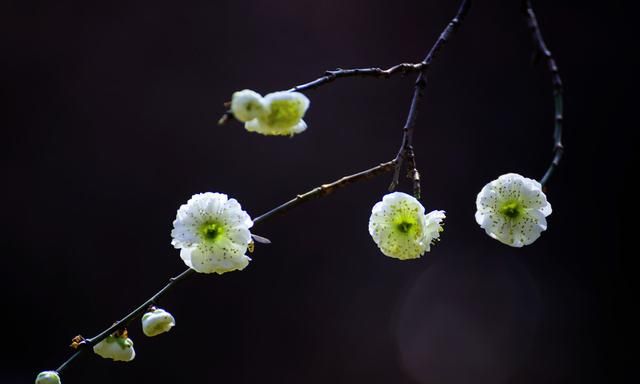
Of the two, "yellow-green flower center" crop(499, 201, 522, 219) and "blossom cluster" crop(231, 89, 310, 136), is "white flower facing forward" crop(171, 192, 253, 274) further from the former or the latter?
"yellow-green flower center" crop(499, 201, 522, 219)

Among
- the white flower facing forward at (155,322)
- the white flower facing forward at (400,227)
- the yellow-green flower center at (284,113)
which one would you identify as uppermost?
the yellow-green flower center at (284,113)

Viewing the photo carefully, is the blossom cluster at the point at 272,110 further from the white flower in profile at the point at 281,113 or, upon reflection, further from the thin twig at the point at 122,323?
the thin twig at the point at 122,323

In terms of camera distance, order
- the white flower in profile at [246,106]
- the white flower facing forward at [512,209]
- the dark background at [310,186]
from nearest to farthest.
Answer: the white flower in profile at [246,106], the white flower facing forward at [512,209], the dark background at [310,186]

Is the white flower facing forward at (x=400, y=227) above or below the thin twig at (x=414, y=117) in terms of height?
below

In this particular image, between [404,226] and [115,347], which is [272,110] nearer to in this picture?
[404,226]

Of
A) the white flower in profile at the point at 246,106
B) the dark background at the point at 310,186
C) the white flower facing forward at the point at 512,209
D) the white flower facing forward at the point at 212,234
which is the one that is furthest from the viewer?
the dark background at the point at 310,186

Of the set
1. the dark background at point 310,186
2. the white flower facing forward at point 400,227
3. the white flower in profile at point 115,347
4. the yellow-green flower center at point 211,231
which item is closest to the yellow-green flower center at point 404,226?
the white flower facing forward at point 400,227
